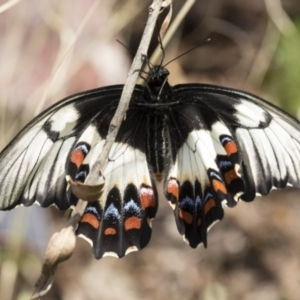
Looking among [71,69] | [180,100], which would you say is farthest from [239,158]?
[71,69]

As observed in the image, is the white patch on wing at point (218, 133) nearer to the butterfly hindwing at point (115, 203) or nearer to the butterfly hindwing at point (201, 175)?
the butterfly hindwing at point (201, 175)

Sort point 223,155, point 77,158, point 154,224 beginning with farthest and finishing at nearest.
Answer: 1. point 154,224
2. point 223,155
3. point 77,158

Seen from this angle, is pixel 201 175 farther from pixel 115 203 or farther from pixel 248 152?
pixel 115 203

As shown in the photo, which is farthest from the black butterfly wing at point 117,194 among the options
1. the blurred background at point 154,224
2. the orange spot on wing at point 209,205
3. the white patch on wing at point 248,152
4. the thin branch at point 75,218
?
the blurred background at point 154,224

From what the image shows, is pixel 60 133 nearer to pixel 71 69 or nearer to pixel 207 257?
pixel 71 69

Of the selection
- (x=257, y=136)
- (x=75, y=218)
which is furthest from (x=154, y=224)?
(x=75, y=218)
